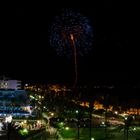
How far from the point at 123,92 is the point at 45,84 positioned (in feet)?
62.2

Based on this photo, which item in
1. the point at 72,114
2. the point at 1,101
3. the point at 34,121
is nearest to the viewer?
the point at 34,121

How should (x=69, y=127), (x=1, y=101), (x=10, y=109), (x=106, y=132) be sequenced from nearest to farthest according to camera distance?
(x=106, y=132), (x=69, y=127), (x=10, y=109), (x=1, y=101)

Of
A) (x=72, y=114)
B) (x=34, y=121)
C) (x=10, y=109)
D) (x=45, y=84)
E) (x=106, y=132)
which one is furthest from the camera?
(x=45, y=84)

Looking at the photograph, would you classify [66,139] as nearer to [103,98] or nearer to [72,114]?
[72,114]

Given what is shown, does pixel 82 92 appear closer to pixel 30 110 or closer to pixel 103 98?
pixel 103 98

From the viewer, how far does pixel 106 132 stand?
28.1 meters

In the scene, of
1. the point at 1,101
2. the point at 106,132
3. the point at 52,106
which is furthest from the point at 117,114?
the point at 106,132

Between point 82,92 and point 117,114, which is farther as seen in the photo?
point 82,92

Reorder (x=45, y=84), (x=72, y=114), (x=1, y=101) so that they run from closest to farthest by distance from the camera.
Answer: (x=1, y=101) → (x=72, y=114) → (x=45, y=84)

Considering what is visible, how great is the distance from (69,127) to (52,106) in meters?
19.6

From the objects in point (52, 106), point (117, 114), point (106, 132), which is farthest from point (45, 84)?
point (106, 132)

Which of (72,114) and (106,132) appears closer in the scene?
(106,132)

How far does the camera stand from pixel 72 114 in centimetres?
4209

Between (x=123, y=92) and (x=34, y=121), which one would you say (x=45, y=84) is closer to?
(x=123, y=92)
